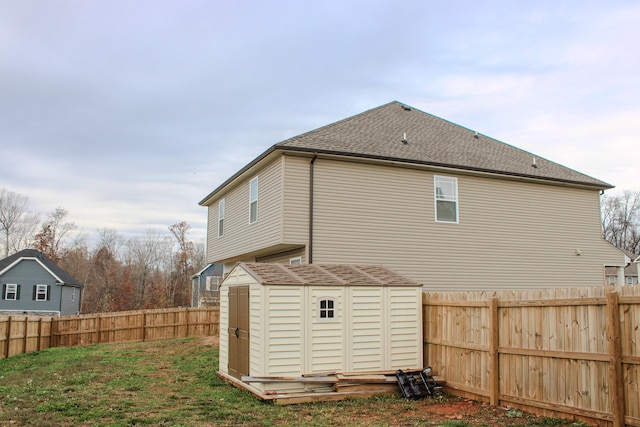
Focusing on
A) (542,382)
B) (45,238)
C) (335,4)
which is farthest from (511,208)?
(45,238)

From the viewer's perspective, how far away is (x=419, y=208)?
50.8 feet

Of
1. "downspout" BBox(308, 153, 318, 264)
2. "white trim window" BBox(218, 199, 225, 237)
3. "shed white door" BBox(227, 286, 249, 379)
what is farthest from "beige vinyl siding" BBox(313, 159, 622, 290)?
"white trim window" BBox(218, 199, 225, 237)

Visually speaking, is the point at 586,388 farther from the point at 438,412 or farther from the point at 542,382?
the point at 438,412

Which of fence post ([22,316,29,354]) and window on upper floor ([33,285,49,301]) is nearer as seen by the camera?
fence post ([22,316,29,354])

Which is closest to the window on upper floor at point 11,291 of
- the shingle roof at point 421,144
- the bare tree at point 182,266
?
the bare tree at point 182,266

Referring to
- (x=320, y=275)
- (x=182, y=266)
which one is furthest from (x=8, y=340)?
(x=182, y=266)

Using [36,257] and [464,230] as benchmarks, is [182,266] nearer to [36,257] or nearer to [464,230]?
[36,257]

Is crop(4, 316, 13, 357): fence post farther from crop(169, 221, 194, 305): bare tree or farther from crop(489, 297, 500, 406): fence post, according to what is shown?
crop(169, 221, 194, 305): bare tree

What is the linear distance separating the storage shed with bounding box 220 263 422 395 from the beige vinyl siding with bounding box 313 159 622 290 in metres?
3.42

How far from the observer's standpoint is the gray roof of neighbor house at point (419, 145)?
14859 millimetres

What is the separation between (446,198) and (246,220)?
6.21m

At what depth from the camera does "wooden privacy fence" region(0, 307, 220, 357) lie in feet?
72.3

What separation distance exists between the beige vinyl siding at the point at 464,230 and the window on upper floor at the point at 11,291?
33817 mm

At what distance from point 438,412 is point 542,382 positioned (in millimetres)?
1691
